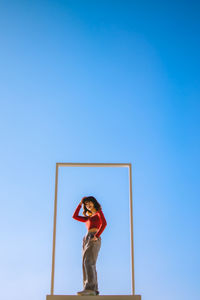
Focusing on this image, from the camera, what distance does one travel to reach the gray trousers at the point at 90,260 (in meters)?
3.81

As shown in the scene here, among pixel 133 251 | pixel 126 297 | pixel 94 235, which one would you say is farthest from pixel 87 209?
pixel 126 297

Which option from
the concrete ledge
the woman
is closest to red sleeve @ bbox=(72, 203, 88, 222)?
the woman

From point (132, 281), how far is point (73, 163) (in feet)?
3.89

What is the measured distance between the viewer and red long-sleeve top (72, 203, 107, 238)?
3.96 m

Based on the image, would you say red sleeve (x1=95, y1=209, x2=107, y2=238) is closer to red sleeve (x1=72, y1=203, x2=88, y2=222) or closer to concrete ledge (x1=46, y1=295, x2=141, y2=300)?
red sleeve (x1=72, y1=203, x2=88, y2=222)

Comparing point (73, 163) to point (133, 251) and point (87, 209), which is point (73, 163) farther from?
point (133, 251)

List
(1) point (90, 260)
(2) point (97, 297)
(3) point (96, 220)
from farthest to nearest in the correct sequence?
(3) point (96, 220) < (1) point (90, 260) < (2) point (97, 297)

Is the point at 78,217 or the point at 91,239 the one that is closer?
the point at 91,239

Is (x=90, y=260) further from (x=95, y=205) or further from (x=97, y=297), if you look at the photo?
(x=95, y=205)

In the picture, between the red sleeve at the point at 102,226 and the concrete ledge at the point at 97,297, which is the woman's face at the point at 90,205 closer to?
the red sleeve at the point at 102,226

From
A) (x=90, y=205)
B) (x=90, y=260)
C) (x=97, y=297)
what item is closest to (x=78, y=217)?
(x=90, y=205)

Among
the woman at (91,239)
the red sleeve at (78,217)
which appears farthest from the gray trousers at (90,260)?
the red sleeve at (78,217)

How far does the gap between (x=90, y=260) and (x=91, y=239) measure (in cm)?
18

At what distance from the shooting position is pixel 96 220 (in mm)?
4023
